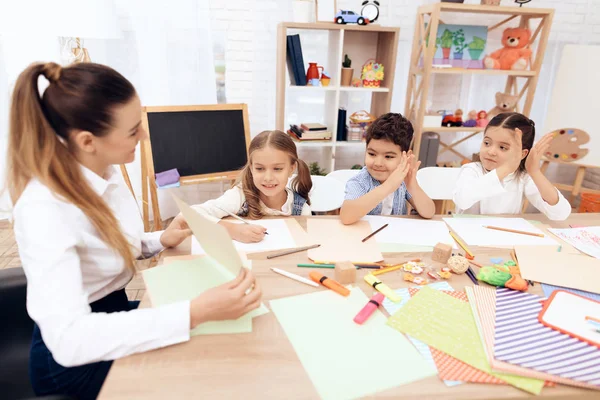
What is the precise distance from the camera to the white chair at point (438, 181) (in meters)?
1.94

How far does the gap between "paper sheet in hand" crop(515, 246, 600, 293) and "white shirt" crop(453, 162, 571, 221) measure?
366 mm

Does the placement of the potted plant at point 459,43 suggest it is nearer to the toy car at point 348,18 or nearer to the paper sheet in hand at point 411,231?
the toy car at point 348,18

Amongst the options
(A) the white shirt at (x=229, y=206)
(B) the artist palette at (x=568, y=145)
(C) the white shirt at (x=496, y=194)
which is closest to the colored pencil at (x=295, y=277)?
(A) the white shirt at (x=229, y=206)

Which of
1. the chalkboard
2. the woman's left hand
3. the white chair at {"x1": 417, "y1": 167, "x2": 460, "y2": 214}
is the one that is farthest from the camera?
the chalkboard

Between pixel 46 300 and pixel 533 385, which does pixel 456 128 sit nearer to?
pixel 533 385

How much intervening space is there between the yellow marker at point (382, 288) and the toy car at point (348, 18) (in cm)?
217

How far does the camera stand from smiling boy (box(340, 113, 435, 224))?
135 cm

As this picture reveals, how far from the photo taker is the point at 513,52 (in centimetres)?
282

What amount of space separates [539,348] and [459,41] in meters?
2.60

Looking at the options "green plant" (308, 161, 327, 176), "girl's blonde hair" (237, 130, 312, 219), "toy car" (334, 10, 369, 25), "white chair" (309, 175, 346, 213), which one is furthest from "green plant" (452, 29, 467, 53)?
"girl's blonde hair" (237, 130, 312, 219)

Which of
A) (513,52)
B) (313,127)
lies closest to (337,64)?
(313,127)

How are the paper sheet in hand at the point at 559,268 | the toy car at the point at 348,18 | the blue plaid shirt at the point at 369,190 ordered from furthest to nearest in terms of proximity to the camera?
the toy car at the point at 348,18 < the blue plaid shirt at the point at 369,190 < the paper sheet in hand at the point at 559,268

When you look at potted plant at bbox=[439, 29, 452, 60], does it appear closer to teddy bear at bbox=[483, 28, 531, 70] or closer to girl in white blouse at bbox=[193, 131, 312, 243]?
teddy bear at bbox=[483, 28, 531, 70]

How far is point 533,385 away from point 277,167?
41.5 inches
